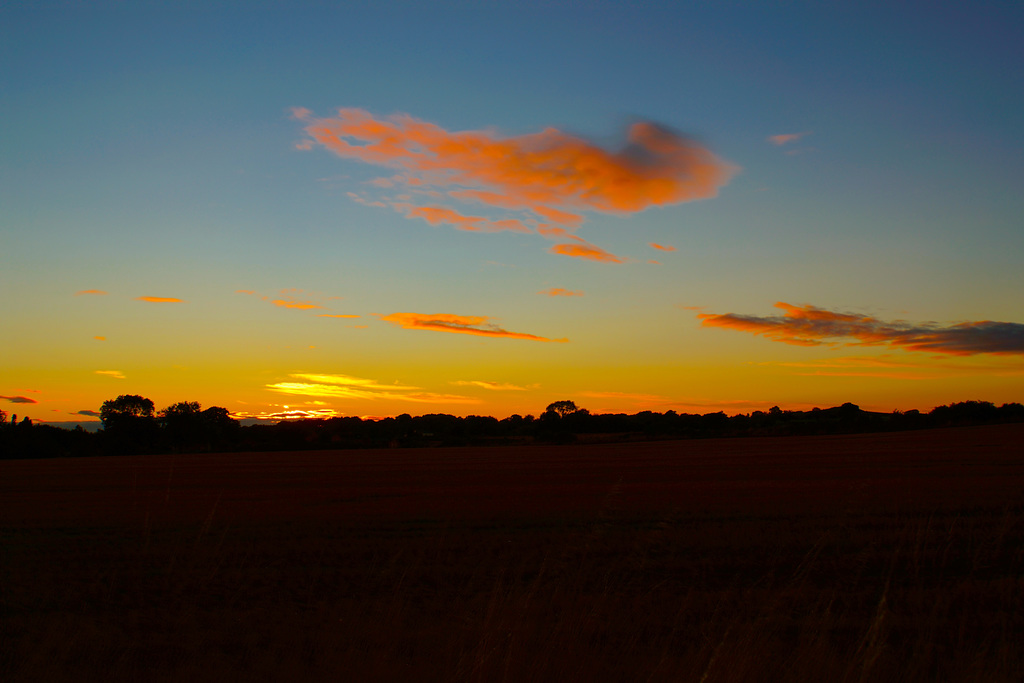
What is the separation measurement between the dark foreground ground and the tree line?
92.2 m

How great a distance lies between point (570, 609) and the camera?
8.78 metres

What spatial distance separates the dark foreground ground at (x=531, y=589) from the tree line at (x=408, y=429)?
9219 centimetres

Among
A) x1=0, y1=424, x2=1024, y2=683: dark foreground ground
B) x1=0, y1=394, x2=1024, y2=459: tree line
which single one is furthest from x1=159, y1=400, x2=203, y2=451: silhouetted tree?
x1=0, y1=424, x2=1024, y2=683: dark foreground ground

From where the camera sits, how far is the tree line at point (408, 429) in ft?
331

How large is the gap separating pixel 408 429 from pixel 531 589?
5208 inches

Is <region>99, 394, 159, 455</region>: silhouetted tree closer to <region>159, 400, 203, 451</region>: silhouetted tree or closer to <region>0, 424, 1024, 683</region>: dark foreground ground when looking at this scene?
<region>159, 400, 203, 451</region>: silhouetted tree

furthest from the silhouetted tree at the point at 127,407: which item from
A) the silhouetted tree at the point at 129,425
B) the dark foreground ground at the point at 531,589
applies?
the dark foreground ground at the point at 531,589

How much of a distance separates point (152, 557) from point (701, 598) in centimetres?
1026

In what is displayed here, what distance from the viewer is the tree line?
331ft

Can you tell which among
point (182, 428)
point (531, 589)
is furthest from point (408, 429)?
point (531, 589)

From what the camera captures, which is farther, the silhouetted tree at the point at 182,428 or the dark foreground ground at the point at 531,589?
the silhouetted tree at the point at 182,428

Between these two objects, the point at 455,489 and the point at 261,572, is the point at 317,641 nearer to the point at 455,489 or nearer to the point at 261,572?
the point at 261,572

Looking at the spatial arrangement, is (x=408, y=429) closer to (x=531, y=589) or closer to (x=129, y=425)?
(x=129, y=425)

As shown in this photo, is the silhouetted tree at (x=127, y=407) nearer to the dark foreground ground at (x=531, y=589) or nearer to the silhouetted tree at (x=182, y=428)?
the silhouetted tree at (x=182, y=428)
